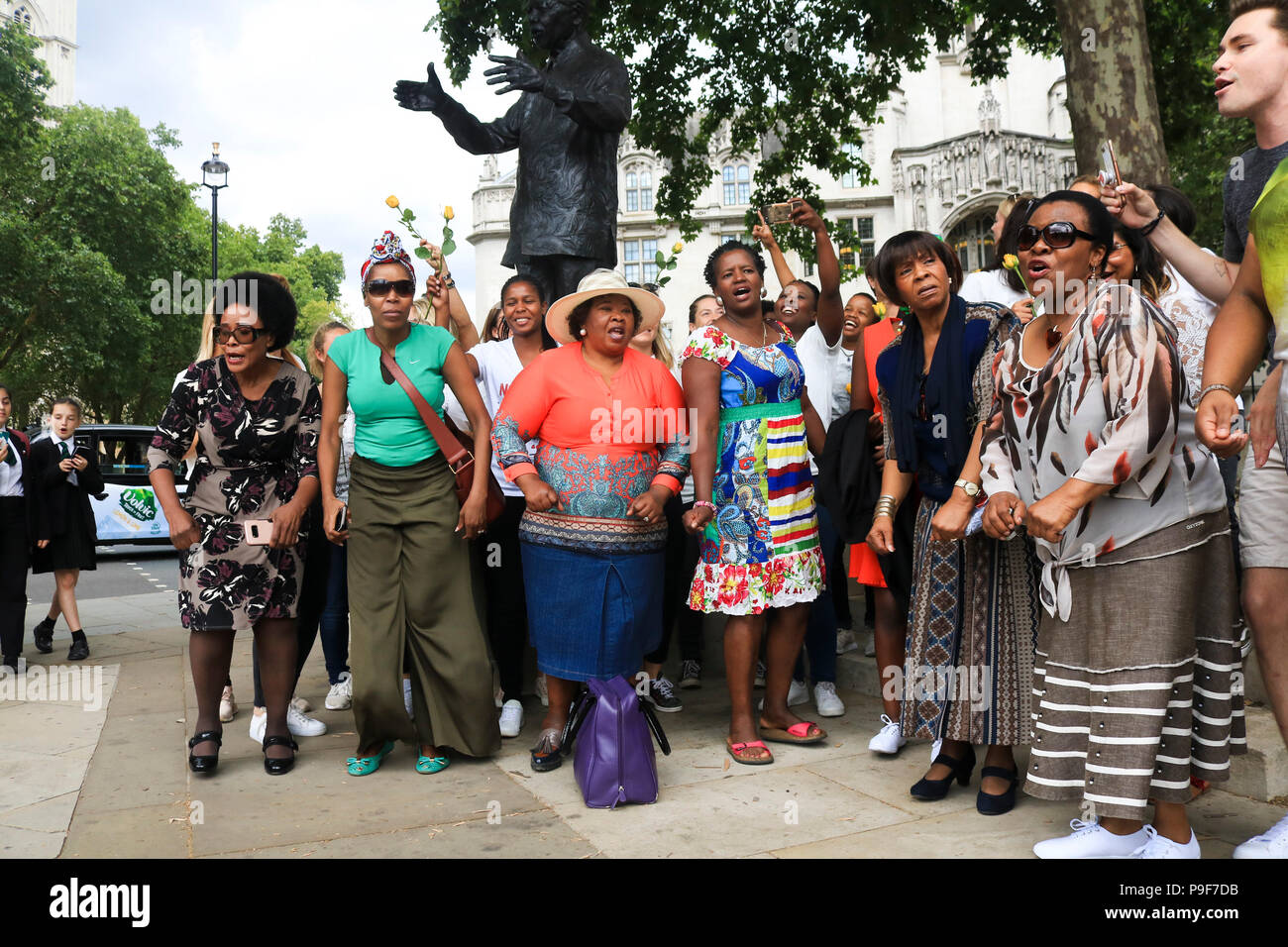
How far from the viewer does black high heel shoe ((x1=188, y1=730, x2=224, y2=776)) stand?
172 inches

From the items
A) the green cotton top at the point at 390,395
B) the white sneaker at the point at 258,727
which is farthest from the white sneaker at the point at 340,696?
the green cotton top at the point at 390,395

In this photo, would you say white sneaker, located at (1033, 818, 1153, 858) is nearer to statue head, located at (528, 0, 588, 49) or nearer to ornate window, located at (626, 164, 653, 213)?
statue head, located at (528, 0, 588, 49)

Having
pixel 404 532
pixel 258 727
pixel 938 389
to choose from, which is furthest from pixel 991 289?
pixel 258 727

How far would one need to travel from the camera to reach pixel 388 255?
4500mm

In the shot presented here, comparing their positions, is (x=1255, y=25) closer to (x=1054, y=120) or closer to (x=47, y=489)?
(x=47, y=489)

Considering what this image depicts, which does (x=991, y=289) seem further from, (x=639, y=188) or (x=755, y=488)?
(x=639, y=188)

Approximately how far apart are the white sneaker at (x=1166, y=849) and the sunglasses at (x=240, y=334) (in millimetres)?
3880

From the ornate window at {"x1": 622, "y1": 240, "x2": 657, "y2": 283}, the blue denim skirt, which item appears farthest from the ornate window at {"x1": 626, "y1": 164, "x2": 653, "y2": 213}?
the blue denim skirt

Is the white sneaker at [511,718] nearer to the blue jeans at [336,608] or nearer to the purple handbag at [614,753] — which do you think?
the purple handbag at [614,753]

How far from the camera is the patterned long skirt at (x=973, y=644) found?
361 cm

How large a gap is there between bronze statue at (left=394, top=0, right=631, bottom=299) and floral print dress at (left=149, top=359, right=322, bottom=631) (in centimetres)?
184

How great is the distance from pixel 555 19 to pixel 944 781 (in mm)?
4530
